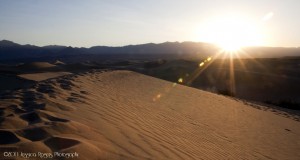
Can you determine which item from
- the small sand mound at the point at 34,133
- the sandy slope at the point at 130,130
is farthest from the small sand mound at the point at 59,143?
the small sand mound at the point at 34,133

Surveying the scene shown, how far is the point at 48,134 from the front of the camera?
4523mm

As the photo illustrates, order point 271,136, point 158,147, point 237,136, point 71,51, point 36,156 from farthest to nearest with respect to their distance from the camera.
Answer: point 71,51
point 271,136
point 237,136
point 158,147
point 36,156

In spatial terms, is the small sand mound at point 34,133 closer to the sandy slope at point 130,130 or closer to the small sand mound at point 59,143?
the sandy slope at point 130,130

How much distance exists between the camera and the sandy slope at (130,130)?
173 inches

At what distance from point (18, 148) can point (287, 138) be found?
699 cm

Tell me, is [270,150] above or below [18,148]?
below

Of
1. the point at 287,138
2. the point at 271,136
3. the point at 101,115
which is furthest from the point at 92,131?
the point at 287,138

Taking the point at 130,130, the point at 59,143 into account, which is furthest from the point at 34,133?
the point at 130,130

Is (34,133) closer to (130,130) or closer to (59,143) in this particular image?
(59,143)

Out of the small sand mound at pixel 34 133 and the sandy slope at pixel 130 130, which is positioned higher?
the small sand mound at pixel 34 133

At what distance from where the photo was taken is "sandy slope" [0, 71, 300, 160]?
439cm

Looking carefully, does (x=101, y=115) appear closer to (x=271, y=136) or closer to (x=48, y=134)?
(x=48, y=134)

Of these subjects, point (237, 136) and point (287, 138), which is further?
point (287, 138)

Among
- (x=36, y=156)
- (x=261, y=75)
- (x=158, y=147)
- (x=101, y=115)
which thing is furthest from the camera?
(x=261, y=75)
